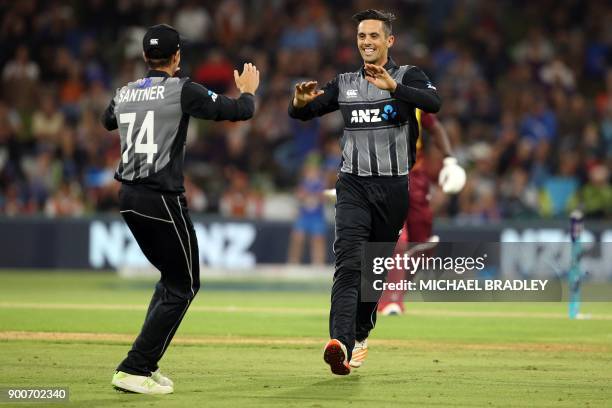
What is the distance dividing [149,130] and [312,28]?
59.3 ft

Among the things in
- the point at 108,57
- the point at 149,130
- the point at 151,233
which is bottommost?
the point at 151,233

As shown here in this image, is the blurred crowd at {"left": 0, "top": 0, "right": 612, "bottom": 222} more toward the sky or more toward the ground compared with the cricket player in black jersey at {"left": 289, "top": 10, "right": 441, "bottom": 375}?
more toward the sky

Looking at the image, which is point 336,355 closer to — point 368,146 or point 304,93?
point 368,146

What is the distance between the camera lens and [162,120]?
8.38m

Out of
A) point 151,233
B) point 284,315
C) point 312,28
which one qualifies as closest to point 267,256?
point 312,28

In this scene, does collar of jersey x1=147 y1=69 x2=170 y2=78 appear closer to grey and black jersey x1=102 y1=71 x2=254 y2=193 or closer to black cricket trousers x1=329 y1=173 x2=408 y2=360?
grey and black jersey x1=102 y1=71 x2=254 y2=193

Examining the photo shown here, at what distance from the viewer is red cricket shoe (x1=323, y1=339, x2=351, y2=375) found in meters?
8.56

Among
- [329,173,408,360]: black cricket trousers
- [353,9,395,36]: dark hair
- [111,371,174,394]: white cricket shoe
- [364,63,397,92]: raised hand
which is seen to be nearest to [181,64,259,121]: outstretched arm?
[364,63,397,92]: raised hand

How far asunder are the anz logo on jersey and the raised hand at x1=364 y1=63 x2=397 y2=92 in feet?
1.43

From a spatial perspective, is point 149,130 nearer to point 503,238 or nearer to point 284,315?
point 284,315

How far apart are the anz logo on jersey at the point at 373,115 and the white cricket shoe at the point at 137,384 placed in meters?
2.62

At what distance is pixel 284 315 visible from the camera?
587 inches

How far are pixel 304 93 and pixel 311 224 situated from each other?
44.1 feet

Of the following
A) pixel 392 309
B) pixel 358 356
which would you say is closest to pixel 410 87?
pixel 358 356
